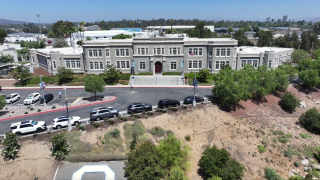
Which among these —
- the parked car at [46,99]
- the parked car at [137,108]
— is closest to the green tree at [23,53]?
the parked car at [46,99]

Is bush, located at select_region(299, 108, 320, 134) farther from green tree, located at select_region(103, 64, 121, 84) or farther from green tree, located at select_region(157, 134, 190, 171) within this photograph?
green tree, located at select_region(103, 64, 121, 84)

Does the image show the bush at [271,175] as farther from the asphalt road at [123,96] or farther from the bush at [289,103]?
the asphalt road at [123,96]

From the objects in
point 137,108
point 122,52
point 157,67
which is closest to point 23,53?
point 122,52

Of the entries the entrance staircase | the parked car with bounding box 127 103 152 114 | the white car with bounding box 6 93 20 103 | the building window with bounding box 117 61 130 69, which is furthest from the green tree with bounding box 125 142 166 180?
the building window with bounding box 117 61 130 69

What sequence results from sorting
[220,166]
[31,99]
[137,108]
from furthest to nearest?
[31,99], [137,108], [220,166]

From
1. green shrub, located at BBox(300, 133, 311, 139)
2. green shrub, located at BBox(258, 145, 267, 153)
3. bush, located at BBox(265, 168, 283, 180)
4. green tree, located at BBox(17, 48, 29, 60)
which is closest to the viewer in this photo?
bush, located at BBox(265, 168, 283, 180)

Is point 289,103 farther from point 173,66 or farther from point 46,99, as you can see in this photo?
point 46,99

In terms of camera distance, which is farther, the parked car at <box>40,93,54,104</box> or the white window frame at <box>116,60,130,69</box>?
the white window frame at <box>116,60,130,69</box>

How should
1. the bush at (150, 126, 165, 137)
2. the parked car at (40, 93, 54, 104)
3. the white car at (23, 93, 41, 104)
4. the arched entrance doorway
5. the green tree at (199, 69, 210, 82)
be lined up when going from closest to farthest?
the bush at (150, 126, 165, 137) → the white car at (23, 93, 41, 104) → the parked car at (40, 93, 54, 104) → the green tree at (199, 69, 210, 82) → the arched entrance doorway
